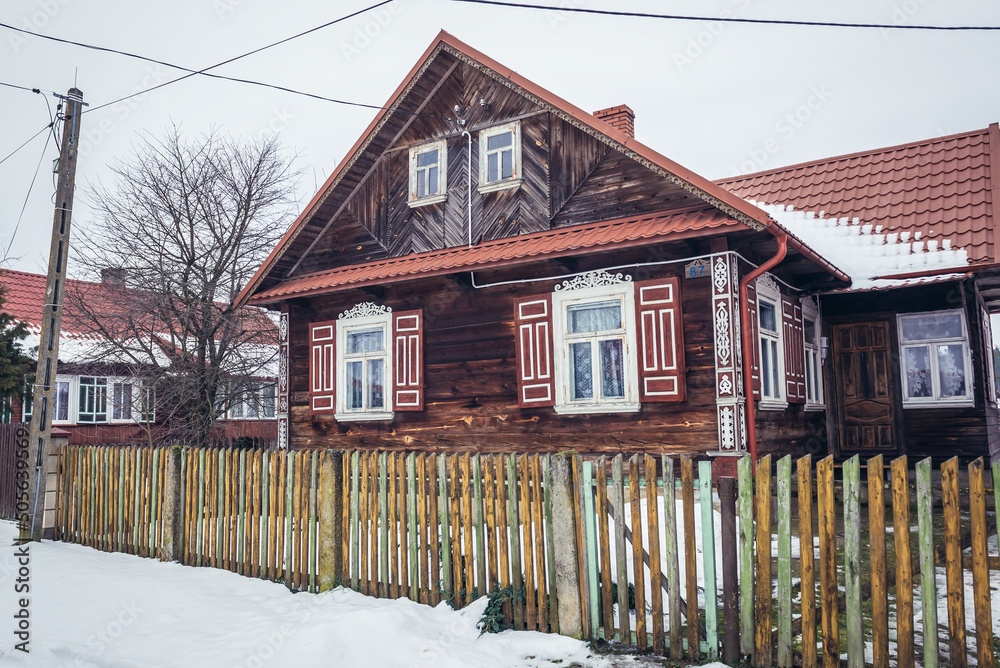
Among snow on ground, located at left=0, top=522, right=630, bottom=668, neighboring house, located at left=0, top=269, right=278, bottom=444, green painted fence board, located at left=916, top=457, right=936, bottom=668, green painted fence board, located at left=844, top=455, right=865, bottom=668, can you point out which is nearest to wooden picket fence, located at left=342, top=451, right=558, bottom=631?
snow on ground, located at left=0, top=522, right=630, bottom=668

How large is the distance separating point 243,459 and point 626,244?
5078mm

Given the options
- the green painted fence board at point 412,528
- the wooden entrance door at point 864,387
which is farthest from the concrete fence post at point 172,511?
the wooden entrance door at point 864,387

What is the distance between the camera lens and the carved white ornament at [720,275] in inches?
359

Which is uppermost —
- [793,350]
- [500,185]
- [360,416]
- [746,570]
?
[500,185]

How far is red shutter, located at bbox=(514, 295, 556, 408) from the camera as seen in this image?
10.4m

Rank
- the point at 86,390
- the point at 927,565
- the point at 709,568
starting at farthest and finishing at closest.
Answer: the point at 86,390
the point at 709,568
the point at 927,565

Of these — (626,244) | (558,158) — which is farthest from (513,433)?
(558,158)

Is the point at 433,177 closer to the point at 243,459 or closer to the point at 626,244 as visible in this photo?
the point at 626,244

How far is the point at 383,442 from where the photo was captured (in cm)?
1205

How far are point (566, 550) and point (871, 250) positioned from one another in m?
8.83

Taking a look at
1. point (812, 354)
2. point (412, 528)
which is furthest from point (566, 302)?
point (412, 528)

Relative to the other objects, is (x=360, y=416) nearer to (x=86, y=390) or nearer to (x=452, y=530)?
(x=452, y=530)

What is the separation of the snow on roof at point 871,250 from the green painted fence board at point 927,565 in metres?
7.50

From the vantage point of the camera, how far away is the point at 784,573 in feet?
14.3
